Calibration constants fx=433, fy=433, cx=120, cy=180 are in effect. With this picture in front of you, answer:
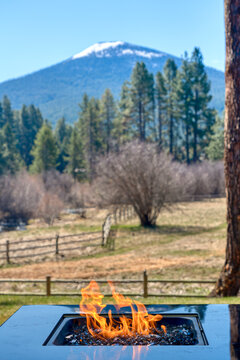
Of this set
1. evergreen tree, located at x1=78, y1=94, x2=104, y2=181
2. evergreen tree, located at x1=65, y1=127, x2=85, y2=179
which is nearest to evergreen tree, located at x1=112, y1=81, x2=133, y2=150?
evergreen tree, located at x1=78, y1=94, x2=104, y2=181

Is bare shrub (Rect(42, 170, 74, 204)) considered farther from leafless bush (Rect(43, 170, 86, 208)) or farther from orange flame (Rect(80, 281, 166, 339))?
orange flame (Rect(80, 281, 166, 339))

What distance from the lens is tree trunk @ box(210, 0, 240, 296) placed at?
7.67m

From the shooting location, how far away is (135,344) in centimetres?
344

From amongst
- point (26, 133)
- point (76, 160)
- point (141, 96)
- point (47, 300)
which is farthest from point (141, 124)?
point (47, 300)

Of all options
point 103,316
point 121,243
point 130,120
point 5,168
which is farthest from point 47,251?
point 130,120

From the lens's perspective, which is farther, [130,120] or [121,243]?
[130,120]

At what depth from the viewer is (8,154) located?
58.2m

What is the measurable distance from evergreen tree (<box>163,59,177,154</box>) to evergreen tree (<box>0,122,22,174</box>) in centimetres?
2150

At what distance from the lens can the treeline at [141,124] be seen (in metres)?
56.2

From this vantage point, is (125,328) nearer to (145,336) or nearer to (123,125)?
(145,336)

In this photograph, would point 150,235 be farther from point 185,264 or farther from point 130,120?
point 130,120

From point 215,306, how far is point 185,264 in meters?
10.2

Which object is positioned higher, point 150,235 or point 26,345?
point 26,345

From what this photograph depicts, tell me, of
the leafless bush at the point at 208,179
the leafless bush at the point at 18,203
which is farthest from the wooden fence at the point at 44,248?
the leafless bush at the point at 208,179
